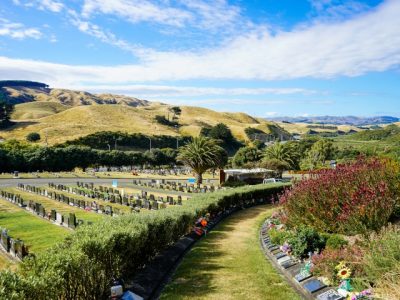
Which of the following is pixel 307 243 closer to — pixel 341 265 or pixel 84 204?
pixel 341 265

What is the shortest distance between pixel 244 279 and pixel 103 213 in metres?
21.6

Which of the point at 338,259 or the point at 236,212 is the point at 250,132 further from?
the point at 338,259

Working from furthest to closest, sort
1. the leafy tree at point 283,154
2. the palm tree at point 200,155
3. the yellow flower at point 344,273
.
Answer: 1. the leafy tree at point 283,154
2. the palm tree at point 200,155
3. the yellow flower at point 344,273

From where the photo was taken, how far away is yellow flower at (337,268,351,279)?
10.5 metres

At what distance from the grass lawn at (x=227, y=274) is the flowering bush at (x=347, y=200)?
9.49 ft

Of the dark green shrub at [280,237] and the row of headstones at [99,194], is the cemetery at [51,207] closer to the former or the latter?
the row of headstones at [99,194]

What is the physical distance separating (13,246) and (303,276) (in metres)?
14.8

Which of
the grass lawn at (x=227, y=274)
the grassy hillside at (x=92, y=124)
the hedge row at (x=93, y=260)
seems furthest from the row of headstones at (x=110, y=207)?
the grassy hillside at (x=92, y=124)

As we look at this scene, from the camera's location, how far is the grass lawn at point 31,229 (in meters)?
22.1

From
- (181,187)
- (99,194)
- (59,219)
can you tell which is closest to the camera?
(59,219)

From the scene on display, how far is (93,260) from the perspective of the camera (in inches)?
366

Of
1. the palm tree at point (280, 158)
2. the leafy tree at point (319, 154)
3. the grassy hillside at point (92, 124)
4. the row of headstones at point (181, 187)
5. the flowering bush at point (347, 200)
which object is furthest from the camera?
the grassy hillside at point (92, 124)

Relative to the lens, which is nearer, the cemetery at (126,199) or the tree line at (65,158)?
the cemetery at (126,199)

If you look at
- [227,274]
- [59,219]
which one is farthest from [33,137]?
[227,274]
